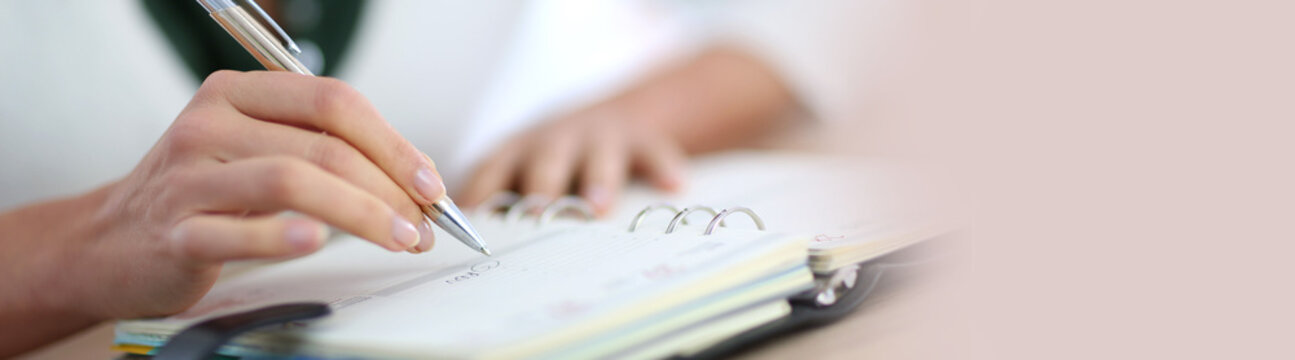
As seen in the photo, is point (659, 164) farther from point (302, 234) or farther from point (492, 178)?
point (302, 234)

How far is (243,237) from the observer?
0.98 feet

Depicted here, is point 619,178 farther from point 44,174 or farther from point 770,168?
point 44,174

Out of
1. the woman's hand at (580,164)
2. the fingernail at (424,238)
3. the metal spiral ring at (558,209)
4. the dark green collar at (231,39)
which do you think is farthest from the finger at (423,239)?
the dark green collar at (231,39)

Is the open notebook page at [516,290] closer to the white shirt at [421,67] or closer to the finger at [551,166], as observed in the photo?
the finger at [551,166]

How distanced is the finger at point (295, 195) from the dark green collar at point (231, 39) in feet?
1.55

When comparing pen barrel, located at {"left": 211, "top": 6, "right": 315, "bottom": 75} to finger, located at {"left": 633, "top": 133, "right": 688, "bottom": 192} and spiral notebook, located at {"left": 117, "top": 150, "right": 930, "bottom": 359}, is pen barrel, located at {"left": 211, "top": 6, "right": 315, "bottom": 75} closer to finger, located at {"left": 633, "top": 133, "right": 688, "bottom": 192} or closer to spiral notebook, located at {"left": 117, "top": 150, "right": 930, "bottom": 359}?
spiral notebook, located at {"left": 117, "top": 150, "right": 930, "bottom": 359}

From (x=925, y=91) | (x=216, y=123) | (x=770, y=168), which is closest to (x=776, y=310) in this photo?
(x=216, y=123)

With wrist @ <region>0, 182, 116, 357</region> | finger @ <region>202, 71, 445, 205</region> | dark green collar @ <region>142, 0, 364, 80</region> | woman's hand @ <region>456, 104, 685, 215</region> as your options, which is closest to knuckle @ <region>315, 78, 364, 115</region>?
finger @ <region>202, 71, 445, 205</region>

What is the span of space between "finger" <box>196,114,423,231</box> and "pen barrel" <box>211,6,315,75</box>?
0.11ft

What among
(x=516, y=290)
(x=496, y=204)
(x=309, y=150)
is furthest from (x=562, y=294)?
(x=496, y=204)

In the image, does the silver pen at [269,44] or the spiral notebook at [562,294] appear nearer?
the spiral notebook at [562,294]

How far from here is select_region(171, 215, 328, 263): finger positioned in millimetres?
294

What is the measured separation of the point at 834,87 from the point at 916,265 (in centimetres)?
71

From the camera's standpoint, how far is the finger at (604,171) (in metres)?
0.59
